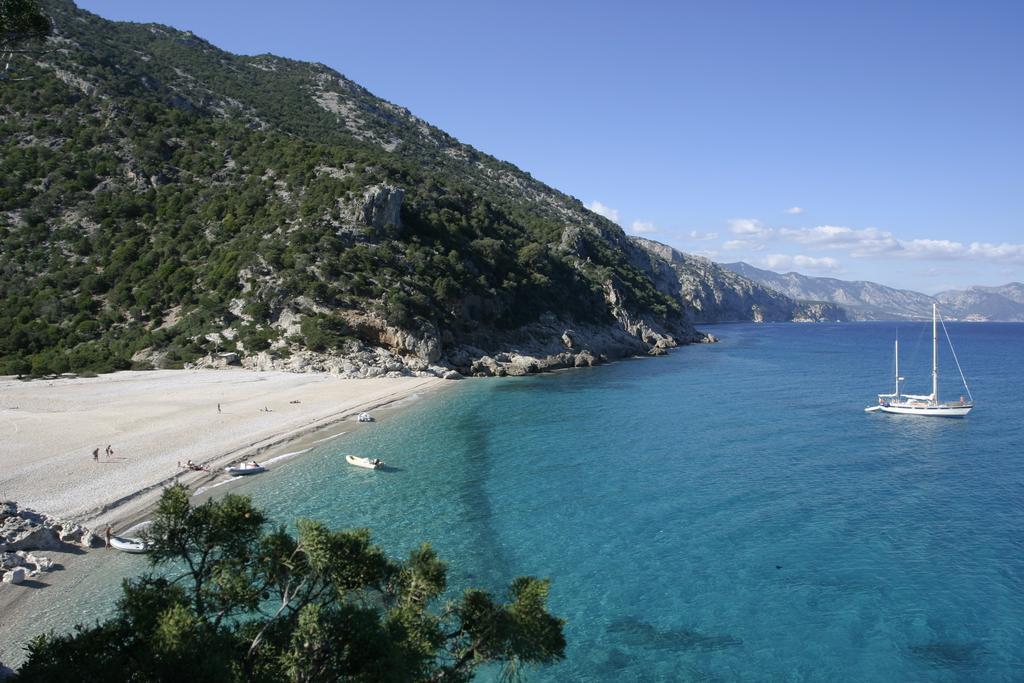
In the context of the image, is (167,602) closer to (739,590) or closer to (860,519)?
(739,590)

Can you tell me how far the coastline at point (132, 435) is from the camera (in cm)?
1789

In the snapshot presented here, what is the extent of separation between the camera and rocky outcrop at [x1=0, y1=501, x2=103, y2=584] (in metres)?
16.6

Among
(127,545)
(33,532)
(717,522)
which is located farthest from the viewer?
(717,522)

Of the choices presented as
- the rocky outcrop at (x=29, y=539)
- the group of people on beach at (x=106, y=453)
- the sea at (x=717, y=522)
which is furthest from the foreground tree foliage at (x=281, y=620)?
the group of people on beach at (x=106, y=453)

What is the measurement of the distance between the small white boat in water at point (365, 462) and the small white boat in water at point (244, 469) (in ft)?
12.9

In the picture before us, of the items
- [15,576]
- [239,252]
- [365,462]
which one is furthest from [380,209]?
[15,576]

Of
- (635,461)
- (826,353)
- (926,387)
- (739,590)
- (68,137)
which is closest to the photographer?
(739,590)

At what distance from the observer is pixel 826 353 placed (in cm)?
9331

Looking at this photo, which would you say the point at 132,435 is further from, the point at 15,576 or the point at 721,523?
the point at 721,523

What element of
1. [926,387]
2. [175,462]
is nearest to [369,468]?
[175,462]

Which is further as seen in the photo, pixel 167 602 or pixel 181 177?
pixel 181 177

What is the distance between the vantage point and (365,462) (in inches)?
1118

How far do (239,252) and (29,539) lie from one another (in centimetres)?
4652

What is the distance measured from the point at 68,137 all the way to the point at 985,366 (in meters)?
116
